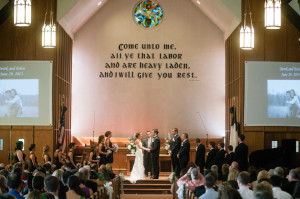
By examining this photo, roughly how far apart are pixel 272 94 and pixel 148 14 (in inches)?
238

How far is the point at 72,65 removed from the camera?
709 inches

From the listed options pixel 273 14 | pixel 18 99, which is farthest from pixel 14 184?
pixel 18 99

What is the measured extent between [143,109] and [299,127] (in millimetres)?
5888

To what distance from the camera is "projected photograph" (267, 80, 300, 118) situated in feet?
46.2

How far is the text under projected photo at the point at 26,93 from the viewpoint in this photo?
565 inches

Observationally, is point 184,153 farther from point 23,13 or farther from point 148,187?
point 23,13

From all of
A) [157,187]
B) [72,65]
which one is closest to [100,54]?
[72,65]

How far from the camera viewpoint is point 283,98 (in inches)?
556

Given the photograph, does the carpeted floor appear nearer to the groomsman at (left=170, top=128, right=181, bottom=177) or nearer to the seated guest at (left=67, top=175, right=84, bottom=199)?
the groomsman at (left=170, top=128, right=181, bottom=177)

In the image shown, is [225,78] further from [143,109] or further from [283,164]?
[283,164]

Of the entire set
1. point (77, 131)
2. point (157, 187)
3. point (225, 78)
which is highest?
point (225, 78)

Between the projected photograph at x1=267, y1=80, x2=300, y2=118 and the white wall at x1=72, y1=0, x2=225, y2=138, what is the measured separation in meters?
3.80

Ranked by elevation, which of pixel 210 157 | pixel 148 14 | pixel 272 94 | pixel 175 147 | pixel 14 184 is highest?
pixel 148 14

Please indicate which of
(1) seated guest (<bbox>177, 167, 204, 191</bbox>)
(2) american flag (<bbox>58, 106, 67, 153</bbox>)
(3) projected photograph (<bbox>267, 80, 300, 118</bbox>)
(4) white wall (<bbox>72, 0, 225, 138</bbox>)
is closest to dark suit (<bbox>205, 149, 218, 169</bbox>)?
(3) projected photograph (<bbox>267, 80, 300, 118</bbox>)
